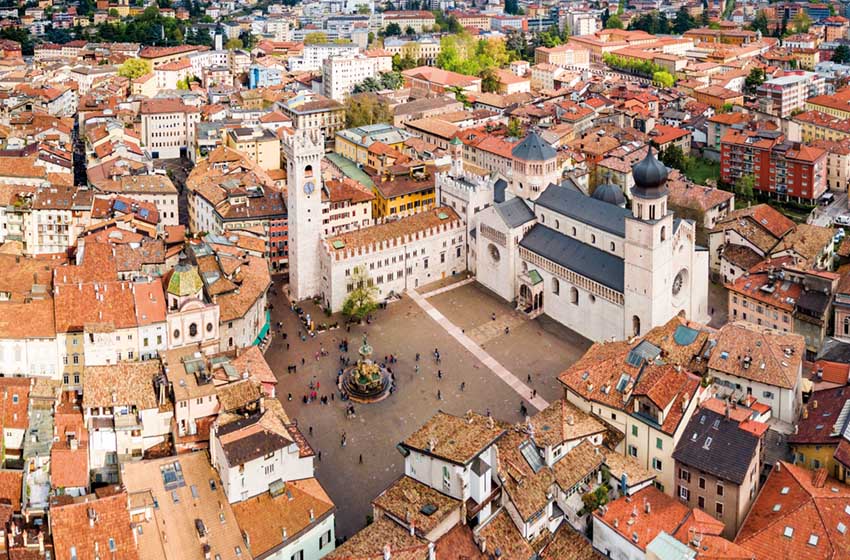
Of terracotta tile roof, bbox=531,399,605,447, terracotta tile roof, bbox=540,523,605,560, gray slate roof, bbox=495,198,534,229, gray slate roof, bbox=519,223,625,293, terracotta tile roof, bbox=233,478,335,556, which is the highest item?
gray slate roof, bbox=495,198,534,229

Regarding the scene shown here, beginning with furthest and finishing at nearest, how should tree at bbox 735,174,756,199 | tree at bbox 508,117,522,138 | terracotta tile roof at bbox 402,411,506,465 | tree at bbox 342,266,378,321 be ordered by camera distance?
1. tree at bbox 508,117,522,138
2. tree at bbox 735,174,756,199
3. tree at bbox 342,266,378,321
4. terracotta tile roof at bbox 402,411,506,465

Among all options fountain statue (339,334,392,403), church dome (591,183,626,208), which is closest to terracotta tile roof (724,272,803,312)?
church dome (591,183,626,208)

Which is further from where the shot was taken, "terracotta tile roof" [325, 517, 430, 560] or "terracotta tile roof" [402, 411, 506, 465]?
"terracotta tile roof" [402, 411, 506, 465]

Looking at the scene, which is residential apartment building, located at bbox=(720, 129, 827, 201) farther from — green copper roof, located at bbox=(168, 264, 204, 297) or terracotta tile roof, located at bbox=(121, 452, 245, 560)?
terracotta tile roof, located at bbox=(121, 452, 245, 560)

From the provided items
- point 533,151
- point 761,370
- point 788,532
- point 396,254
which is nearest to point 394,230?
point 396,254

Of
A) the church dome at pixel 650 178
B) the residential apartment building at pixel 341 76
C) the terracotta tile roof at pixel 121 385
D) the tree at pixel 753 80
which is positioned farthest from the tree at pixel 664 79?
the terracotta tile roof at pixel 121 385

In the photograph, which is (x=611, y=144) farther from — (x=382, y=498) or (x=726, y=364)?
(x=382, y=498)

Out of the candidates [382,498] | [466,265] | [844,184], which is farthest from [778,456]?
[844,184]
